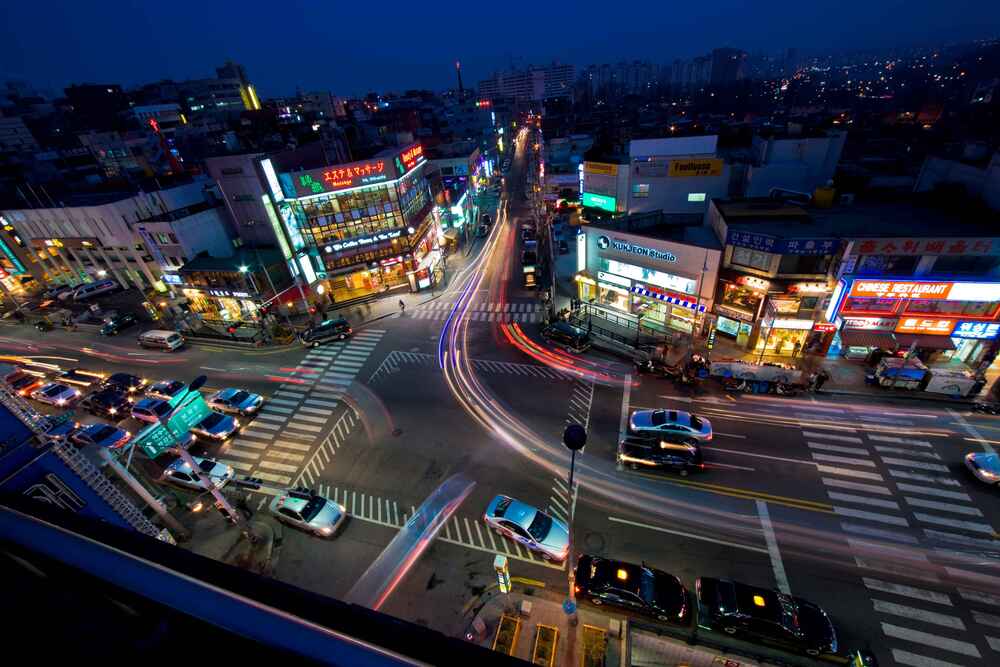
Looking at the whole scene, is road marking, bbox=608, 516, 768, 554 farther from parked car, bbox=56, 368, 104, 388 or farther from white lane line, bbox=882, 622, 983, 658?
parked car, bbox=56, 368, 104, 388

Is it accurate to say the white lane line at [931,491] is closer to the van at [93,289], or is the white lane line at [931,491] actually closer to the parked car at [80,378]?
the parked car at [80,378]

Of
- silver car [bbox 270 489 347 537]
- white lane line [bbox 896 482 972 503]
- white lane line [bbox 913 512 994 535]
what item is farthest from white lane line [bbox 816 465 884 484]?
silver car [bbox 270 489 347 537]

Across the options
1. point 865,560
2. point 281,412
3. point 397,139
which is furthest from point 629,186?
point 281,412

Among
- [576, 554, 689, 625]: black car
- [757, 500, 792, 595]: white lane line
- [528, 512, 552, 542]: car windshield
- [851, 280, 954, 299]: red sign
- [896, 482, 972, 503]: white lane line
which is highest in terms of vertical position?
[851, 280, 954, 299]: red sign

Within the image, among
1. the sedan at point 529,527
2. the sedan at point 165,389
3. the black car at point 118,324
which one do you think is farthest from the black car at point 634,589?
the black car at point 118,324

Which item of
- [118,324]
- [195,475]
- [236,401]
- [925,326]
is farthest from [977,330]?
[118,324]

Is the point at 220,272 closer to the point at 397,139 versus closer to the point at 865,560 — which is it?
the point at 397,139

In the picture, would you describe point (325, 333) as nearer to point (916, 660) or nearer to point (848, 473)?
point (848, 473)

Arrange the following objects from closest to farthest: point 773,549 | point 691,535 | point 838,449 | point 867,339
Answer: point 773,549, point 691,535, point 838,449, point 867,339
